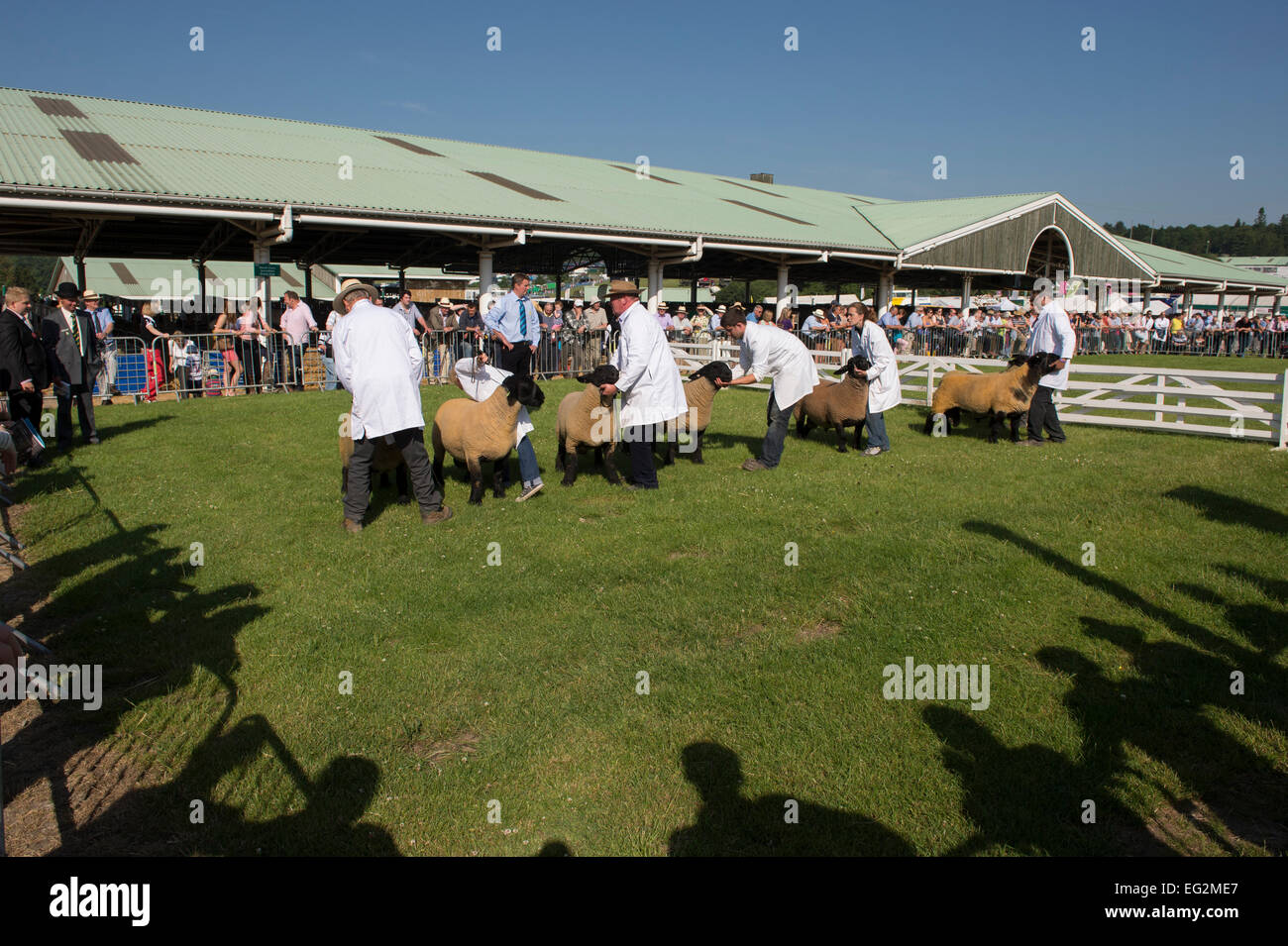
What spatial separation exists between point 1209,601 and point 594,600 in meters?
4.28

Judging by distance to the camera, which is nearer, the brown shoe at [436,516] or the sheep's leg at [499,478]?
the brown shoe at [436,516]

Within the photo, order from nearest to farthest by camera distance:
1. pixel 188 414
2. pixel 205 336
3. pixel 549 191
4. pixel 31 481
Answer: pixel 31 481, pixel 188 414, pixel 205 336, pixel 549 191

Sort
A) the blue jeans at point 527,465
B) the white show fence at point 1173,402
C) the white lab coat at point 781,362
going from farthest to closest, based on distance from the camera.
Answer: the white show fence at point 1173,402
the white lab coat at point 781,362
the blue jeans at point 527,465

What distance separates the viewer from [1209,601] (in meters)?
5.63

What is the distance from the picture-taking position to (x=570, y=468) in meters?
9.12

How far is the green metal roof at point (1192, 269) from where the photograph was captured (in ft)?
140

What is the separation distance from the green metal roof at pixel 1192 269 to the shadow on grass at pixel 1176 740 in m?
42.4

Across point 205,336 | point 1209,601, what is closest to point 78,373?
point 205,336

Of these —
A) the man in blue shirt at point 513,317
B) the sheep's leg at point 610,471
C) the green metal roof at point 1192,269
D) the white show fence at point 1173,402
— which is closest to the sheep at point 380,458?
the sheep's leg at point 610,471

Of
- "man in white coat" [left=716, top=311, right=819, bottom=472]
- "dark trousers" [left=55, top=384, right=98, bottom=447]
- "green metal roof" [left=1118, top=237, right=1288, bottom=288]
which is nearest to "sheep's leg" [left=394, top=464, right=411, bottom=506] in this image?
"man in white coat" [left=716, top=311, right=819, bottom=472]

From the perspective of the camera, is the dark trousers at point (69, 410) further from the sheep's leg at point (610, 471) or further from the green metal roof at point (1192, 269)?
the green metal roof at point (1192, 269)

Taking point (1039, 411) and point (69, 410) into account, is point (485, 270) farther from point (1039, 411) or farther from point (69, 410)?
point (1039, 411)
